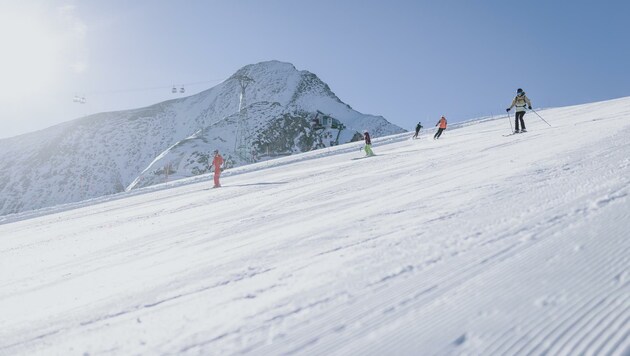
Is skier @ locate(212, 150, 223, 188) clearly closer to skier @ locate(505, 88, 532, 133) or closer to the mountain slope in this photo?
skier @ locate(505, 88, 532, 133)

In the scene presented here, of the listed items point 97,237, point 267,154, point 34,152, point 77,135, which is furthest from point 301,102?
→ point 97,237

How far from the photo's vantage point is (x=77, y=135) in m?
198

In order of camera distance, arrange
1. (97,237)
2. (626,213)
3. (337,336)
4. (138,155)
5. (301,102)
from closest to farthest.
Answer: (337,336) → (626,213) → (97,237) → (301,102) → (138,155)

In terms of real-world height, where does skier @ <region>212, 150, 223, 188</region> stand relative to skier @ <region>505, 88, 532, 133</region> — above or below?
below

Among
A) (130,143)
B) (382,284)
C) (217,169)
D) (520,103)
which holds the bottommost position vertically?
(382,284)

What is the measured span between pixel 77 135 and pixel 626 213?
22673 cm

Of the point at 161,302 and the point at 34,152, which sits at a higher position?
the point at 34,152

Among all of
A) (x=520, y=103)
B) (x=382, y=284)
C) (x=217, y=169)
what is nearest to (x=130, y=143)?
(x=217, y=169)

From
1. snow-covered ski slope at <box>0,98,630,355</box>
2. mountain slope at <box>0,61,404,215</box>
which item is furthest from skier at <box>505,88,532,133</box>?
mountain slope at <box>0,61,404,215</box>

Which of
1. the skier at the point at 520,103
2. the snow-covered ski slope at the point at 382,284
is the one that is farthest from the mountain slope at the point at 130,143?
the snow-covered ski slope at the point at 382,284

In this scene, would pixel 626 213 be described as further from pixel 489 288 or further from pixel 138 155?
pixel 138 155

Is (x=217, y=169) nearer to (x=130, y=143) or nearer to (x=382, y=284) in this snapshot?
(x=382, y=284)

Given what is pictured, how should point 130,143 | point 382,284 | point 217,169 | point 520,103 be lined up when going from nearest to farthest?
point 382,284 → point 520,103 → point 217,169 → point 130,143

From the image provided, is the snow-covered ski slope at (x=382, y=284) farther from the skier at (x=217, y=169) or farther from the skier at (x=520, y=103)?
the skier at (x=520, y=103)
